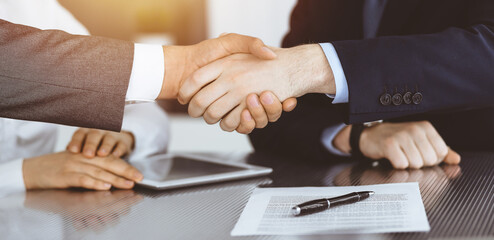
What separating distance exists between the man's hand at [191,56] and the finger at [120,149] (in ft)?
0.58

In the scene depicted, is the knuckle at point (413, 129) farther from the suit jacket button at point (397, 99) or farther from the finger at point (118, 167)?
the finger at point (118, 167)

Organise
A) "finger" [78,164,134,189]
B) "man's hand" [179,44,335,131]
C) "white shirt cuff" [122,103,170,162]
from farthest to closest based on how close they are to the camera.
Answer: "white shirt cuff" [122,103,170,162]
"man's hand" [179,44,335,131]
"finger" [78,164,134,189]

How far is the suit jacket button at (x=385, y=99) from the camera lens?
4.13 ft

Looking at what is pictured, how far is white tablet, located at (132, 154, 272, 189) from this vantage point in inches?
47.8

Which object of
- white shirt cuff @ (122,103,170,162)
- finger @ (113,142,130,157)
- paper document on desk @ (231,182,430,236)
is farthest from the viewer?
white shirt cuff @ (122,103,170,162)

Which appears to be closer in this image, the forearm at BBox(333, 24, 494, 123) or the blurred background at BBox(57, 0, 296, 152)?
the forearm at BBox(333, 24, 494, 123)

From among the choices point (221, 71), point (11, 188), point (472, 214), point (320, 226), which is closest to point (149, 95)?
point (221, 71)

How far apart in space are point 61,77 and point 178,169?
0.36 m

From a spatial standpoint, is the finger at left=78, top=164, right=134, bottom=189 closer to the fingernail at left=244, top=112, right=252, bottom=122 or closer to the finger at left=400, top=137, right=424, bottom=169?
the fingernail at left=244, top=112, right=252, bottom=122

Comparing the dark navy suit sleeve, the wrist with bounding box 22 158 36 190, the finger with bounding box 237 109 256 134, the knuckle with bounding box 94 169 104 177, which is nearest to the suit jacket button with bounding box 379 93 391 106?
the dark navy suit sleeve

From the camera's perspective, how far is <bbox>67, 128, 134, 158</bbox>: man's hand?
1327mm

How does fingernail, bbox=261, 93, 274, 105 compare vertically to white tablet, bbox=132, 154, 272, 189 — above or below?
above

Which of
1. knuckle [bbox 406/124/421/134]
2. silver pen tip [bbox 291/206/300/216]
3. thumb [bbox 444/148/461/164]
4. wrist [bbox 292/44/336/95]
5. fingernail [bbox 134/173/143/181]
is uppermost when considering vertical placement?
wrist [bbox 292/44/336/95]

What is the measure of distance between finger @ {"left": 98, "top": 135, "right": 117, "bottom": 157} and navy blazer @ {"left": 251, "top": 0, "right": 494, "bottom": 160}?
47 cm
